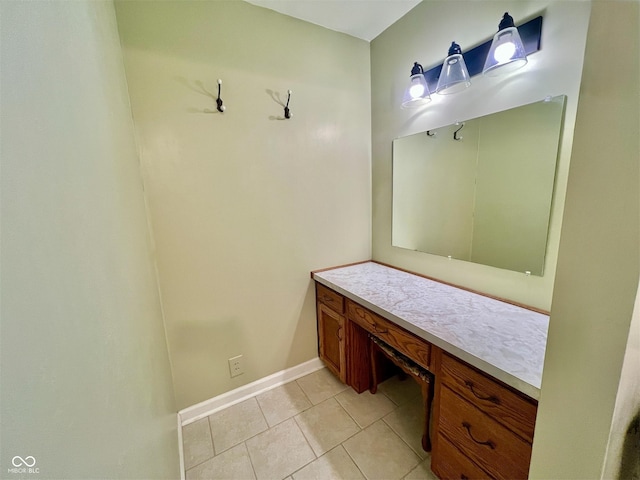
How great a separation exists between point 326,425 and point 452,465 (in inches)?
27.4

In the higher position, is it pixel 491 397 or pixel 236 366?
pixel 491 397

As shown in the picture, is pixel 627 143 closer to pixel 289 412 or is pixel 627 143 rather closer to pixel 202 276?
pixel 202 276

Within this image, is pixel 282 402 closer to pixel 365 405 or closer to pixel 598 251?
pixel 365 405

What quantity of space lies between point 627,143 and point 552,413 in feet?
1.78

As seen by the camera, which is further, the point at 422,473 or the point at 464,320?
the point at 422,473

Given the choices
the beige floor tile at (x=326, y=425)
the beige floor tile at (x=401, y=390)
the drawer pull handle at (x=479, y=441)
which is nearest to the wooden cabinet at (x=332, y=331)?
the beige floor tile at (x=326, y=425)

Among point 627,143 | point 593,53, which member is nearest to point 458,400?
point 627,143

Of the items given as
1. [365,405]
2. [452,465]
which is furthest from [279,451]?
[452,465]

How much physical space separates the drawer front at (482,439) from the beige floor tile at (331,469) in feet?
1.70

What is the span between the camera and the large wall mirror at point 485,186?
1.09 metres

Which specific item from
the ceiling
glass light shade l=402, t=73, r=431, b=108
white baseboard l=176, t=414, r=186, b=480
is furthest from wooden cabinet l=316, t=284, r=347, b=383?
the ceiling

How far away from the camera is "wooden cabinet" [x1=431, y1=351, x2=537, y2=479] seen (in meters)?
0.77

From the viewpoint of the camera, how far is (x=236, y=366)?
5.33 feet

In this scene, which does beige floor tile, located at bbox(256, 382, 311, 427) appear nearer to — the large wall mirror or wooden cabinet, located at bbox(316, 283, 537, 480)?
wooden cabinet, located at bbox(316, 283, 537, 480)
